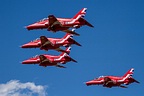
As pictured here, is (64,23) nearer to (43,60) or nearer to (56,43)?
(56,43)

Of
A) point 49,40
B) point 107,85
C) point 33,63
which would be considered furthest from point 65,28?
point 107,85

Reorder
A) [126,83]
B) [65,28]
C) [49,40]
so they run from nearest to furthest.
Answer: [65,28]
[49,40]
[126,83]

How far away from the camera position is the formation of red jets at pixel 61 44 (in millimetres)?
111375

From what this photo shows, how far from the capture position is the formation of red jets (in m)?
111

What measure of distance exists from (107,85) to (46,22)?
41.2m

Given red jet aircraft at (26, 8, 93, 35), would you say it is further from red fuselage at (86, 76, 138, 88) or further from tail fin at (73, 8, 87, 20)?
red fuselage at (86, 76, 138, 88)

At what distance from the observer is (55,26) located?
111m

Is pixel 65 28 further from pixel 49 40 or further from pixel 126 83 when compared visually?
pixel 126 83

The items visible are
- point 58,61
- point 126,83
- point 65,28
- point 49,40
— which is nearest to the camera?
point 65,28

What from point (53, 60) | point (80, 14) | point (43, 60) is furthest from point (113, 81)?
point (80, 14)

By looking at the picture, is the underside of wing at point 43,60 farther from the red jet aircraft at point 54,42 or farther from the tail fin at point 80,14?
the tail fin at point 80,14

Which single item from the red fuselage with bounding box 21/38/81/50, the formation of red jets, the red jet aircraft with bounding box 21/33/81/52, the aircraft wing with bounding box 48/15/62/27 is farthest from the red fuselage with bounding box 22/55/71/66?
the aircraft wing with bounding box 48/15/62/27

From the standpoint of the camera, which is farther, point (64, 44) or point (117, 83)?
point (117, 83)

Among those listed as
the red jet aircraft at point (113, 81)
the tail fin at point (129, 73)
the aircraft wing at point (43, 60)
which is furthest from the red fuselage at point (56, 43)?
the tail fin at point (129, 73)
